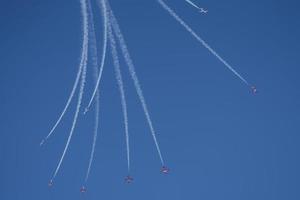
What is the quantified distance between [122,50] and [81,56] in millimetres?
1763

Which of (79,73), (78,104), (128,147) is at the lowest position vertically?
(128,147)

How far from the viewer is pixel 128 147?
41.0 ft

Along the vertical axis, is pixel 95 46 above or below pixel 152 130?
above

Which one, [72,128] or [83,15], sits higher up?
[83,15]

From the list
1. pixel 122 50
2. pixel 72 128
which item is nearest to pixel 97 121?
pixel 72 128

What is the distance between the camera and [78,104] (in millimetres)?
11953

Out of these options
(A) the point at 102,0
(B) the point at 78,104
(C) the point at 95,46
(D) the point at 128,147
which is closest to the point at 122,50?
(C) the point at 95,46

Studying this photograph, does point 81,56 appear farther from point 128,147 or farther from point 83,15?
point 128,147

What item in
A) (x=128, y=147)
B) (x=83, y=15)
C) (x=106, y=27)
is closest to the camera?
(x=106, y=27)

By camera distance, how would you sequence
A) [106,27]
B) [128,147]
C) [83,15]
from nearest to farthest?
[106,27] → [83,15] → [128,147]

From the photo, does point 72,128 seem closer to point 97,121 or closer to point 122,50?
point 97,121

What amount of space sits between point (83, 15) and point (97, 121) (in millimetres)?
3436

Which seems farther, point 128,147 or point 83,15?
point 128,147

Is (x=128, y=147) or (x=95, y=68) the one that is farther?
(x=128, y=147)
